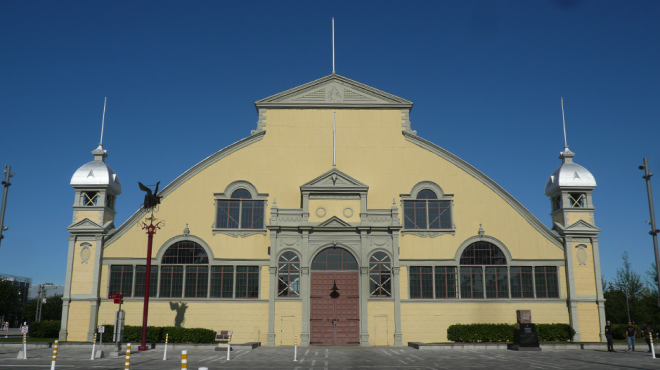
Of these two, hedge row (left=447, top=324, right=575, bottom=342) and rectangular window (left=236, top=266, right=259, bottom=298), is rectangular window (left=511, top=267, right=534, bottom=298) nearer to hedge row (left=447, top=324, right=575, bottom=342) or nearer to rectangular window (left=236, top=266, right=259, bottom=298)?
hedge row (left=447, top=324, right=575, bottom=342)

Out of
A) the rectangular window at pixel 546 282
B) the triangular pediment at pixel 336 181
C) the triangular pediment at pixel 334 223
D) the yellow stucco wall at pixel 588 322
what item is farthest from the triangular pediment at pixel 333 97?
the yellow stucco wall at pixel 588 322

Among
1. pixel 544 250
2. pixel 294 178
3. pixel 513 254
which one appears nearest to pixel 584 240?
pixel 544 250

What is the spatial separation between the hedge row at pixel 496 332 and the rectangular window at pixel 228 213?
14.6 metres

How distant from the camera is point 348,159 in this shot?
34500mm

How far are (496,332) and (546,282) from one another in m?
4.98

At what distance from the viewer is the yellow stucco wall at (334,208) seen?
32.4 meters

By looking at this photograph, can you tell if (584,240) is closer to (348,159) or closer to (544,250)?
(544,250)

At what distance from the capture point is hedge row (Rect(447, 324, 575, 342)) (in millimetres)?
30781

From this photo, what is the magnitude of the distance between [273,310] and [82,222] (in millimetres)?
13039

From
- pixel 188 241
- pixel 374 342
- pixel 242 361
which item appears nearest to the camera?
pixel 242 361

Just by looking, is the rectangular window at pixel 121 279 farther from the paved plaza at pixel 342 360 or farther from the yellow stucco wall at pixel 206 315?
the paved plaza at pixel 342 360

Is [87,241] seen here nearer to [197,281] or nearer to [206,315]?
[197,281]

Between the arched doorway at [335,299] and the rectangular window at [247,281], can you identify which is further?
the rectangular window at [247,281]

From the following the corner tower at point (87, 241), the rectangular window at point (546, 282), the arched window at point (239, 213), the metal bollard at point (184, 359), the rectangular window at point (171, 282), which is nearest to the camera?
the metal bollard at point (184, 359)
